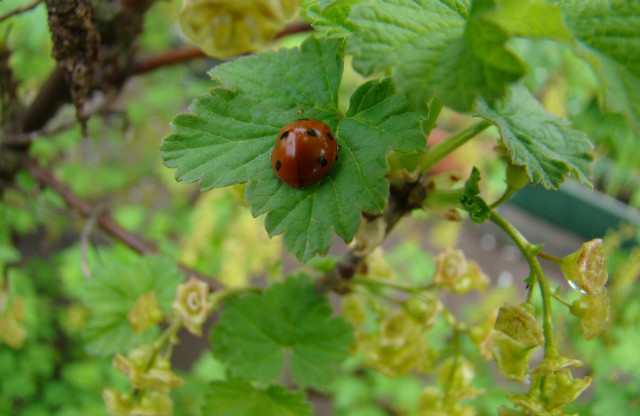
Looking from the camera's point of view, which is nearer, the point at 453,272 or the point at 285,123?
the point at 285,123

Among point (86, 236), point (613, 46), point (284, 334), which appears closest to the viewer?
point (613, 46)

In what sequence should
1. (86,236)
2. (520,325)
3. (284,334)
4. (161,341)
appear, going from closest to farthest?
(520,325)
(161,341)
(284,334)
(86,236)

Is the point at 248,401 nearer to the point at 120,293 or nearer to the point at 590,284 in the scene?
the point at 120,293

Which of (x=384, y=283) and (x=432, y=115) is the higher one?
(x=432, y=115)

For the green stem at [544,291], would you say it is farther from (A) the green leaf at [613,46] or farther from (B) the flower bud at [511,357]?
(A) the green leaf at [613,46]

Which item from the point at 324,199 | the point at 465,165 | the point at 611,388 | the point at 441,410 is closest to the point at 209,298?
the point at 324,199

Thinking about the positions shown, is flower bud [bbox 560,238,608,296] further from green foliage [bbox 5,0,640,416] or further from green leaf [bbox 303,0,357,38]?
green leaf [bbox 303,0,357,38]

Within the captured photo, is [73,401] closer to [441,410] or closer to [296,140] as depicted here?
[441,410]

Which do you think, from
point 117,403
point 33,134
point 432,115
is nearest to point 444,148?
point 432,115
